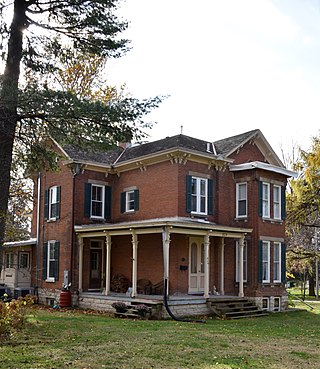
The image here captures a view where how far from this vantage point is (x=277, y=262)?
974 inches

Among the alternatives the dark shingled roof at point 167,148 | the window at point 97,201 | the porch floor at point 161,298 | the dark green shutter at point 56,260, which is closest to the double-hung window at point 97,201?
the window at point 97,201

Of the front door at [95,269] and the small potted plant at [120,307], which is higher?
the front door at [95,269]

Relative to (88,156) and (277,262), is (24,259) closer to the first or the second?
(88,156)

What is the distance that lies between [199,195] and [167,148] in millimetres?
2631

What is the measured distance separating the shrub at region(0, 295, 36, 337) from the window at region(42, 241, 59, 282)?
410 inches

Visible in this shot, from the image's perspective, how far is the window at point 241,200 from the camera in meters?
24.1

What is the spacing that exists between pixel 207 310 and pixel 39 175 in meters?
12.5

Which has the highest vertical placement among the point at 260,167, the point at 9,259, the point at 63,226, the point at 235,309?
the point at 260,167

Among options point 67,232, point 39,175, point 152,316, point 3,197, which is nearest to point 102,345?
point 3,197

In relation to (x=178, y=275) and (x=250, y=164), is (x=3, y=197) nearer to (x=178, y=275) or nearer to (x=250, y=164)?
(x=178, y=275)

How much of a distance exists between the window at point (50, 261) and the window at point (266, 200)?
1043 centimetres

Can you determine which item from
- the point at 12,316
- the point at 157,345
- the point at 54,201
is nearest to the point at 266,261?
the point at 54,201

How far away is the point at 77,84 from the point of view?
34.0 m

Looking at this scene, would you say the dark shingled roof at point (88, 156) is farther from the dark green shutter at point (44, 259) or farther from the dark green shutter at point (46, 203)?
the dark green shutter at point (44, 259)
